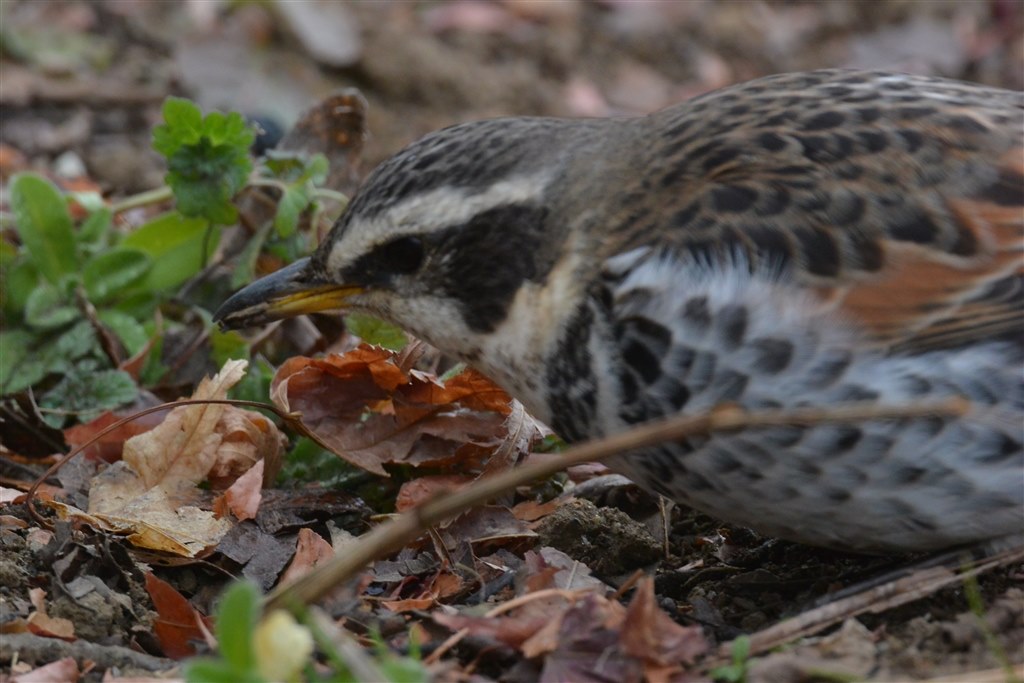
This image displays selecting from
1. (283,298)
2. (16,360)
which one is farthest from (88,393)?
(283,298)

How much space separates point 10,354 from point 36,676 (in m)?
2.15

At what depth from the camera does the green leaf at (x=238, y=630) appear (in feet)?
10.0

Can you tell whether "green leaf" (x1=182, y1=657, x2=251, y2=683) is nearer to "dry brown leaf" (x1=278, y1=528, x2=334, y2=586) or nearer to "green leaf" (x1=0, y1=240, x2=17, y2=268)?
"dry brown leaf" (x1=278, y1=528, x2=334, y2=586)

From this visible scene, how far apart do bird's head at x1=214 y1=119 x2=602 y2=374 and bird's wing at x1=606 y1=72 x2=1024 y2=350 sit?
338 millimetres

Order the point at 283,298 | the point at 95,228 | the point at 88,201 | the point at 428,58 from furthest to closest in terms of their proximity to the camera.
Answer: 1. the point at 428,58
2. the point at 88,201
3. the point at 95,228
4. the point at 283,298

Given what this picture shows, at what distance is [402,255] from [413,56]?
5.33 meters

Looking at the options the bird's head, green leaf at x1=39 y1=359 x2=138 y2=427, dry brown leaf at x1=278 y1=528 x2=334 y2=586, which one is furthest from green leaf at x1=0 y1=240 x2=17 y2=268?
dry brown leaf at x1=278 y1=528 x2=334 y2=586

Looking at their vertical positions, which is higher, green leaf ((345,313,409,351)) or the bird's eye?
the bird's eye

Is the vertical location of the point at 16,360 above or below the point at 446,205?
below

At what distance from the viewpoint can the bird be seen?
3908 mm

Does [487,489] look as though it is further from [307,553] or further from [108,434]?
[108,434]

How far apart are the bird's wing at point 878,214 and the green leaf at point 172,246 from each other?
2.42 meters

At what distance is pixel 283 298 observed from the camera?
4.74m

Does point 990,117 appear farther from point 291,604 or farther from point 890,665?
point 291,604
